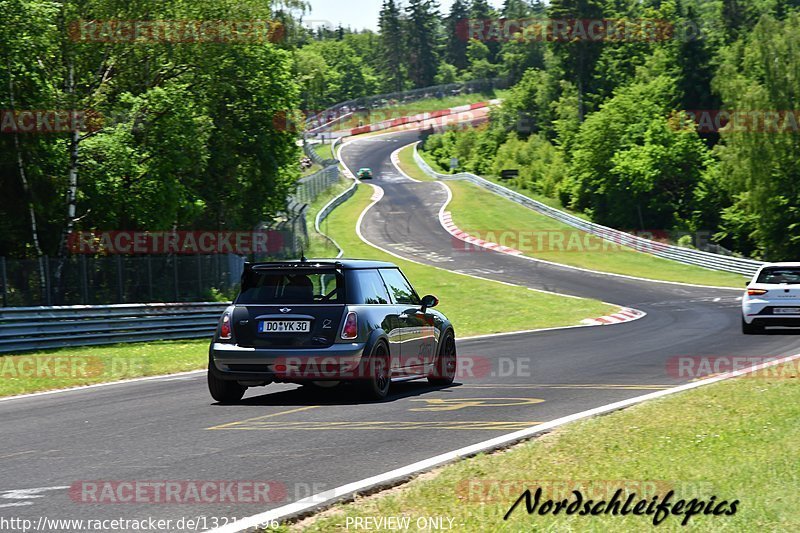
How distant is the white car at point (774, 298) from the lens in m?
23.1

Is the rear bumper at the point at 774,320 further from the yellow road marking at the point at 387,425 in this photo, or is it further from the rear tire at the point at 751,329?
the yellow road marking at the point at 387,425

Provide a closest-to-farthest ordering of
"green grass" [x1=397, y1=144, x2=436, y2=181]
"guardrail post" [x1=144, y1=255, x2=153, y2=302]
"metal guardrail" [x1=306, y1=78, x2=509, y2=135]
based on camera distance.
Result: "guardrail post" [x1=144, y1=255, x2=153, y2=302], "green grass" [x1=397, y1=144, x2=436, y2=181], "metal guardrail" [x1=306, y1=78, x2=509, y2=135]

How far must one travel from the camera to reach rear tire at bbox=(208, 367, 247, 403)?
12461 millimetres

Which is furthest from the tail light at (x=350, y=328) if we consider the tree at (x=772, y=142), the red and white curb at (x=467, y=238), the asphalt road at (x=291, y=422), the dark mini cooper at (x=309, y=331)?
the tree at (x=772, y=142)

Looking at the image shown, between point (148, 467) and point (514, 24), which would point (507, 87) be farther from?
point (148, 467)

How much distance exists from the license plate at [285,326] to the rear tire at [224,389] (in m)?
0.87

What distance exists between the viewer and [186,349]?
2291cm

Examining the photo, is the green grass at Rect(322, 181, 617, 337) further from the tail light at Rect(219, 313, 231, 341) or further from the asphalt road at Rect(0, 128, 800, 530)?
the tail light at Rect(219, 313, 231, 341)

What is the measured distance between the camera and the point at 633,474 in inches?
293

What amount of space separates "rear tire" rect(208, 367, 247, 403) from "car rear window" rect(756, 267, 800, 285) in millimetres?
14920

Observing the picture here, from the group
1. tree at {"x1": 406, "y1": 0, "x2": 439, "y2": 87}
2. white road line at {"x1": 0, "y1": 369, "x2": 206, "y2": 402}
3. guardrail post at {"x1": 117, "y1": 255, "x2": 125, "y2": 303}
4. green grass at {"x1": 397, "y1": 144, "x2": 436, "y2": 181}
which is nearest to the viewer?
white road line at {"x1": 0, "y1": 369, "x2": 206, "y2": 402}

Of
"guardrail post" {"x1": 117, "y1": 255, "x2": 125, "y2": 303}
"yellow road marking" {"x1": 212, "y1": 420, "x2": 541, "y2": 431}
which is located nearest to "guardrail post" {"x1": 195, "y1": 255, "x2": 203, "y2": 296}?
"guardrail post" {"x1": 117, "y1": 255, "x2": 125, "y2": 303}

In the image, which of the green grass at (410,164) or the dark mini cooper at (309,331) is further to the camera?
the green grass at (410,164)

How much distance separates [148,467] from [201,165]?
25843mm
